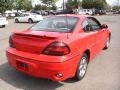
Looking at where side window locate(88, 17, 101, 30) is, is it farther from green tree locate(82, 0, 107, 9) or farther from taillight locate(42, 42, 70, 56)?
green tree locate(82, 0, 107, 9)

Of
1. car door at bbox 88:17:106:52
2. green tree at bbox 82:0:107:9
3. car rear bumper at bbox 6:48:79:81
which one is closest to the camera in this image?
car rear bumper at bbox 6:48:79:81

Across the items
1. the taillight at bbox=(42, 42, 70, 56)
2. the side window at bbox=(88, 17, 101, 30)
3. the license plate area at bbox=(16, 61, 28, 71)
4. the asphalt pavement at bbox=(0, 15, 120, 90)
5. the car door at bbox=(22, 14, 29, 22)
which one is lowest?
the asphalt pavement at bbox=(0, 15, 120, 90)

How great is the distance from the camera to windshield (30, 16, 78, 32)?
559 cm

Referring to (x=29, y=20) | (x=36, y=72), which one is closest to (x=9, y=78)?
(x=36, y=72)

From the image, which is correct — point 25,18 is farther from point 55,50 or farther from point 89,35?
point 55,50

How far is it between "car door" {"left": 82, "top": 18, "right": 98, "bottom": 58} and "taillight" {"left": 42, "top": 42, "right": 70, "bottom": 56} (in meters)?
1.03

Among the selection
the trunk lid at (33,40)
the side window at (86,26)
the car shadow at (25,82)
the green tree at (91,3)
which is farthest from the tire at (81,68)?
the green tree at (91,3)

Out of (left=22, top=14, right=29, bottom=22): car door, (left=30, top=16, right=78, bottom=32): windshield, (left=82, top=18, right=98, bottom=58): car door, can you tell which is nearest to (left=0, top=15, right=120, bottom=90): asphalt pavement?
(left=82, top=18, right=98, bottom=58): car door

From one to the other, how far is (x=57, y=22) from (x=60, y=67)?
5.60ft

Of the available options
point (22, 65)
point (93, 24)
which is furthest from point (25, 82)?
point (93, 24)

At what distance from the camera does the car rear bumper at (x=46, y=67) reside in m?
4.55

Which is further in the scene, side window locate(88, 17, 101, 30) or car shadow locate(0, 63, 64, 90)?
side window locate(88, 17, 101, 30)

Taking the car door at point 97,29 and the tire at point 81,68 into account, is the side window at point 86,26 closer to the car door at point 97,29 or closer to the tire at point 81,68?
the car door at point 97,29

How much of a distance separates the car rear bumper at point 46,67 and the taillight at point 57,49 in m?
0.15
